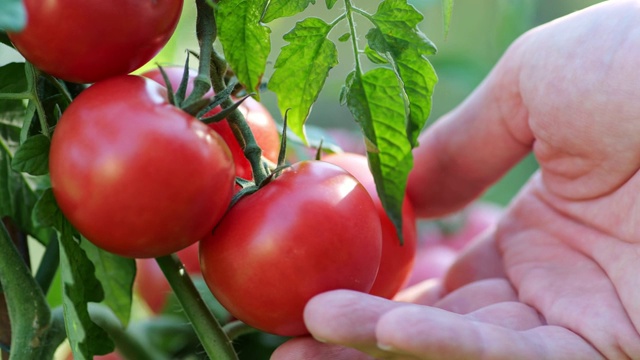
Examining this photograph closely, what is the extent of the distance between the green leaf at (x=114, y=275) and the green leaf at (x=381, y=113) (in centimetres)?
15

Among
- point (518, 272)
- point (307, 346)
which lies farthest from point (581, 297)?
point (307, 346)

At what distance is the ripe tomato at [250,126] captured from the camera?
415 mm

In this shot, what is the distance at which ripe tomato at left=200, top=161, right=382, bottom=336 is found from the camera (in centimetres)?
36

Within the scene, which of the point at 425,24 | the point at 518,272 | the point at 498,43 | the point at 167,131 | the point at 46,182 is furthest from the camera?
the point at 425,24

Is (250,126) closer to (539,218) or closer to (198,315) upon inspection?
(198,315)

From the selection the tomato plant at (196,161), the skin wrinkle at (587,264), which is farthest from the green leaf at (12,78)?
the skin wrinkle at (587,264)

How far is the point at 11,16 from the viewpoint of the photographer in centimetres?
29

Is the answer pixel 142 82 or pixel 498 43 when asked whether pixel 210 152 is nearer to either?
pixel 142 82

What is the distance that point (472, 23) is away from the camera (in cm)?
143

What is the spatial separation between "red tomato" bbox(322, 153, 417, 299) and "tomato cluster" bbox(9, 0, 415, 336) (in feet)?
0.25

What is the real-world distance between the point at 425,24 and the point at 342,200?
86 centimetres

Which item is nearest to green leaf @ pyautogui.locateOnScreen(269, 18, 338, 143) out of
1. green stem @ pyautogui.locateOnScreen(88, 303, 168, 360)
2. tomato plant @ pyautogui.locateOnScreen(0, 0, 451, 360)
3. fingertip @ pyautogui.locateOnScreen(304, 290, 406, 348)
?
tomato plant @ pyautogui.locateOnScreen(0, 0, 451, 360)

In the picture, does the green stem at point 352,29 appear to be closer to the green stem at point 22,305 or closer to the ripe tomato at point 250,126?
the ripe tomato at point 250,126

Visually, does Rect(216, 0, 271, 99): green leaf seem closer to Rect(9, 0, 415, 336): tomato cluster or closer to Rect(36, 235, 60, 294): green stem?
Rect(9, 0, 415, 336): tomato cluster
